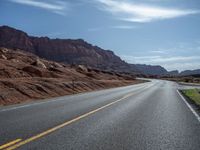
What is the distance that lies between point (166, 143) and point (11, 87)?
83.5 ft

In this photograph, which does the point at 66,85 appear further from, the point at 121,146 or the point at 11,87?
the point at 121,146

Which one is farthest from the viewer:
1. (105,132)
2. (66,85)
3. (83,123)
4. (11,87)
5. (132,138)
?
(66,85)

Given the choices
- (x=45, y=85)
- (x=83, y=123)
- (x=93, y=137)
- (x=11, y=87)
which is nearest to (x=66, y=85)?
(x=45, y=85)

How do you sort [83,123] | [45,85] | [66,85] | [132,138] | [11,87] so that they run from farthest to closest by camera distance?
[66,85], [45,85], [11,87], [83,123], [132,138]

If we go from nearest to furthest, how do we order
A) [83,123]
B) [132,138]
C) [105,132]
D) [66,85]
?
[132,138]
[105,132]
[83,123]
[66,85]

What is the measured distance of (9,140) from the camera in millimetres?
8797

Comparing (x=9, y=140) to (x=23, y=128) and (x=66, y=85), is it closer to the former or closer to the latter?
(x=23, y=128)

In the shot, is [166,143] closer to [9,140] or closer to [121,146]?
[121,146]

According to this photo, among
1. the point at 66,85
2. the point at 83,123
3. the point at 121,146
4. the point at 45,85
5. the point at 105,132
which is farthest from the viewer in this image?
the point at 66,85

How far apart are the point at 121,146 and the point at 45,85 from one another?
3004cm

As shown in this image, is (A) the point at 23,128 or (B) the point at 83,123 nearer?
(A) the point at 23,128

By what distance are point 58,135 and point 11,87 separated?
23770mm

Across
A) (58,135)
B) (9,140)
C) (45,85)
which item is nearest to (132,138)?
(58,135)

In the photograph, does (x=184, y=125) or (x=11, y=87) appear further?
(x=11, y=87)
